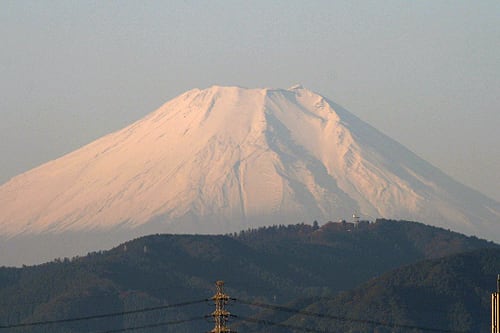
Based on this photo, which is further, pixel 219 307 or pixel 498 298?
pixel 498 298

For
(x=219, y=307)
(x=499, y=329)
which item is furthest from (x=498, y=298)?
(x=219, y=307)

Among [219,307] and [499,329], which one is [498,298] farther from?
[219,307]
